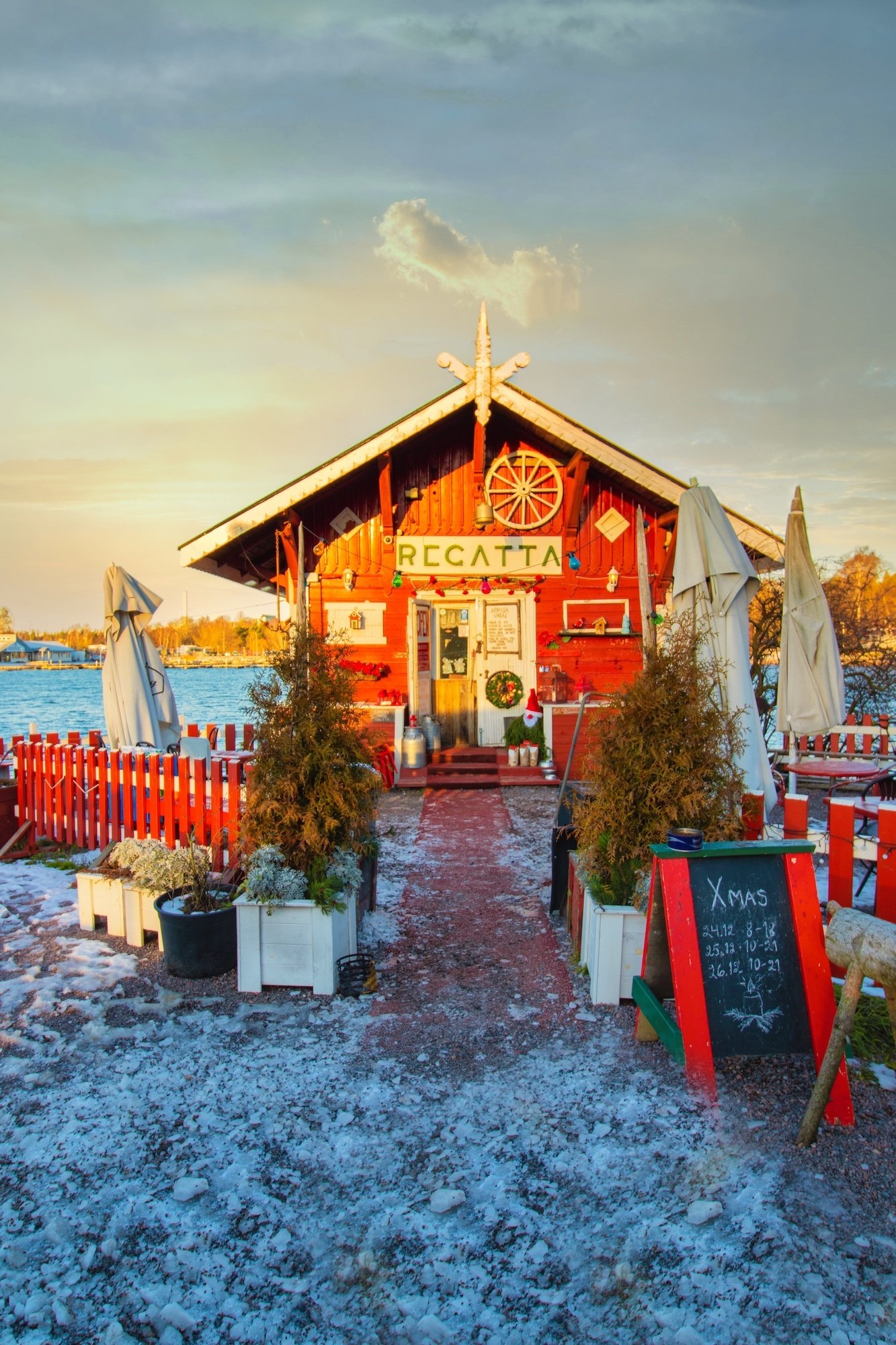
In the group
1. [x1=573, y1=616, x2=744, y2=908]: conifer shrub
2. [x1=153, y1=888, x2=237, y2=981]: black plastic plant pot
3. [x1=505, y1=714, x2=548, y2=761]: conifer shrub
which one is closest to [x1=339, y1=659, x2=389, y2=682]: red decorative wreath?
[x1=505, y1=714, x2=548, y2=761]: conifer shrub

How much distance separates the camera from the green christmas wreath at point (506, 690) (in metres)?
12.2

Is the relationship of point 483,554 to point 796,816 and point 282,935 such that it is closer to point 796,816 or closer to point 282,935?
point 796,816

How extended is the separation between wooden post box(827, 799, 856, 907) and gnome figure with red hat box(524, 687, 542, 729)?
281 inches

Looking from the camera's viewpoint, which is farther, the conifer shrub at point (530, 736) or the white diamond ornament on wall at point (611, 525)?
the white diamond ornament on wall at point (611, 525)

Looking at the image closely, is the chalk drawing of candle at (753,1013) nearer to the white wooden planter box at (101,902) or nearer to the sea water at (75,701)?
the sea water at (75,701)

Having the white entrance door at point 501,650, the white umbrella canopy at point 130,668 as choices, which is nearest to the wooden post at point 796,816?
the white umbrella canopy at point 130,668

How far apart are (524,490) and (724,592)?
6639mm

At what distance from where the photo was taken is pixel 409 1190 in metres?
2.83

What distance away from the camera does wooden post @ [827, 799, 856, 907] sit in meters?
4.54

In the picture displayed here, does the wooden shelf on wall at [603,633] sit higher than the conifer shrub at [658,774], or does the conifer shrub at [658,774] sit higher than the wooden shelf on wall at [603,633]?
the wooden shelf on wall at [603,633]

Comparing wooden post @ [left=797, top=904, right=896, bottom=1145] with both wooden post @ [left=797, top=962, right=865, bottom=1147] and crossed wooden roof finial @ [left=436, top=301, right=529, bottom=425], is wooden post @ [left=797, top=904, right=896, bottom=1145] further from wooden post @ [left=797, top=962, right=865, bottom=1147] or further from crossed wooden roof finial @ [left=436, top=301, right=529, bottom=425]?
crossed wooden roof finial @ [left=436, top=301, right=529, bottom=425]

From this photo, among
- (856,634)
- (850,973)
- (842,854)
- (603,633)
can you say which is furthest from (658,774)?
(856,634)

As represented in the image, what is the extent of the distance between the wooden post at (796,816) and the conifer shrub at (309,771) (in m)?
2.67

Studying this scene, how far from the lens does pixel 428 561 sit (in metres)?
12.0
